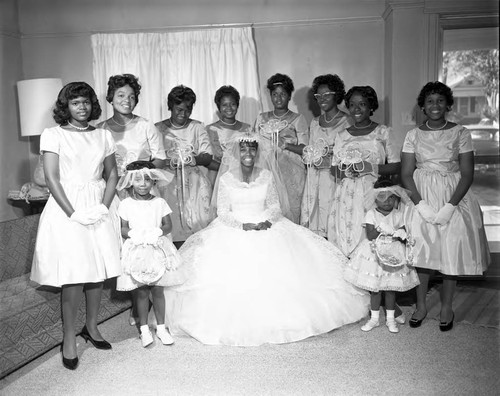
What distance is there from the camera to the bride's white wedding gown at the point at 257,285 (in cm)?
344

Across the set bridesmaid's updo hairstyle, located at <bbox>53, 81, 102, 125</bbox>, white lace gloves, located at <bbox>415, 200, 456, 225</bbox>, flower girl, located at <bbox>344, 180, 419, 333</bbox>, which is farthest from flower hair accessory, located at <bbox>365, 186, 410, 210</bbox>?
bridesmaid's updo hairstyle, located at <bbox>53, 81, 102, 125</bbox>

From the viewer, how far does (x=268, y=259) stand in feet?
11.9

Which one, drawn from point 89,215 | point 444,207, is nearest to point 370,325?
point 444,207

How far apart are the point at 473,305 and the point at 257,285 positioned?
2005mm

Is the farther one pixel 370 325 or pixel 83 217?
pixel 370 325

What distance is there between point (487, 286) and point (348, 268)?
1973 millimetres

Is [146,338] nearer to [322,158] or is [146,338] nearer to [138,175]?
[138,175]

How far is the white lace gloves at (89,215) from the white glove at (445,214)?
7.54ft

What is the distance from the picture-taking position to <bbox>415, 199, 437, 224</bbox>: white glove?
3656mm

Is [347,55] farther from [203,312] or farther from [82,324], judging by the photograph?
[82,324]

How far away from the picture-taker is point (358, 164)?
13.2 feet

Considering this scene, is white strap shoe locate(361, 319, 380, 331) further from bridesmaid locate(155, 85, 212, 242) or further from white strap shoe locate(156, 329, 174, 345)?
bridesmaid locate(155, 85, 212, 242)

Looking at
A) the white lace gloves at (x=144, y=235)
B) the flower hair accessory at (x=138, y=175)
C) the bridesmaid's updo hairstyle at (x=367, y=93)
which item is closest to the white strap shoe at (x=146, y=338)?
the white lace gloves at (x=144, y=235)
